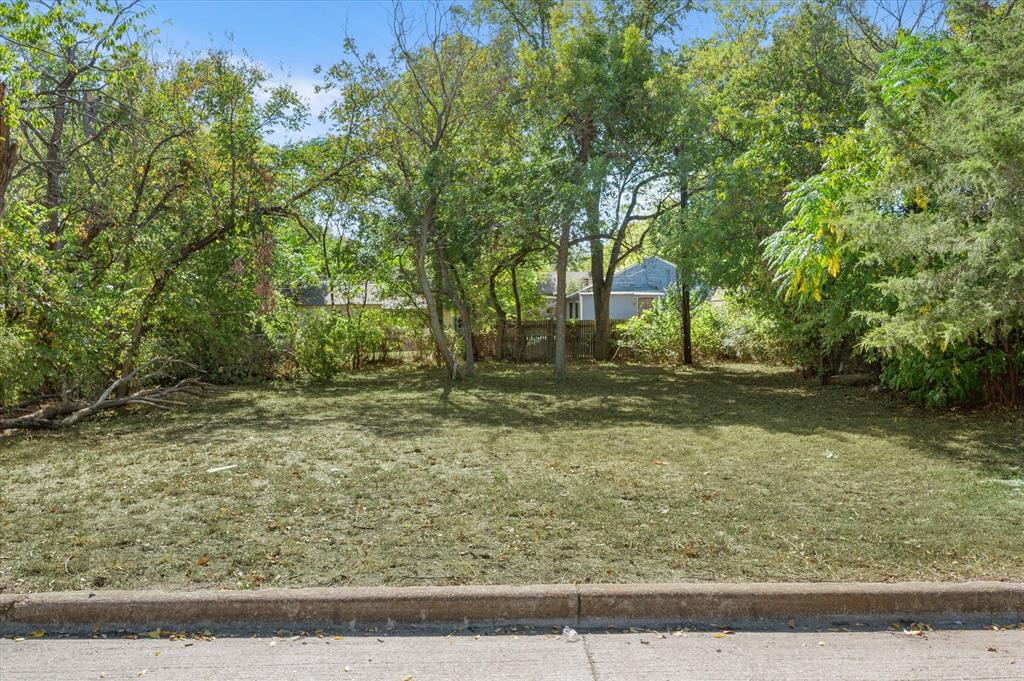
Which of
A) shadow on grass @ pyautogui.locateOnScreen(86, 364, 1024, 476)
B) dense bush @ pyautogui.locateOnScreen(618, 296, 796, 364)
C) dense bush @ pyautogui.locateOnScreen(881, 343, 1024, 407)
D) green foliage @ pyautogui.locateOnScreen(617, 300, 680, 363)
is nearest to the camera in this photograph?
shadow on grass @ pyautogui.locateOnScreen(86, 364, 1024, 476)

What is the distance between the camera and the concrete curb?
3721mm

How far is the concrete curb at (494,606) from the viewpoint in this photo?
12.2 ft

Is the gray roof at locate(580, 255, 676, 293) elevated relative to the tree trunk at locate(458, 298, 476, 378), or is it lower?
elevated

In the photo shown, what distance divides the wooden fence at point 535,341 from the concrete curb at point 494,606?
19.3m

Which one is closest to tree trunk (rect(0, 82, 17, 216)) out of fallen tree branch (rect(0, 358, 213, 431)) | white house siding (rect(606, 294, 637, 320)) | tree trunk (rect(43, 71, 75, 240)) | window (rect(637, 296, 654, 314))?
fallen tree branch (rect(0, 358, 213, 431))

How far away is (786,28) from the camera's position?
1631cm

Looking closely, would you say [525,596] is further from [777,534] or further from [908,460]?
[908,460]

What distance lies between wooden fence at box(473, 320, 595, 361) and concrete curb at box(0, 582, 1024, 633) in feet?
63.3

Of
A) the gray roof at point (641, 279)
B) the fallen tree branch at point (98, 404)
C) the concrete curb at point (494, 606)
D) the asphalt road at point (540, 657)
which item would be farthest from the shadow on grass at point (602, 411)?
the gray roof at point (641, 279)

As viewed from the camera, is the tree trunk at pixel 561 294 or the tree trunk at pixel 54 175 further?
the tree trunk at pixel 561 294

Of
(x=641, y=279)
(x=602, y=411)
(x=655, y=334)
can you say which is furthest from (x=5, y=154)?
A: (x=641, y=279)

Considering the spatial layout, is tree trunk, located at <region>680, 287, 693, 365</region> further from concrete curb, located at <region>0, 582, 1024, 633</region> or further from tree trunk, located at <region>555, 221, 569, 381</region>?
concrete curb, located at <region>0, 582, 1024, 633</region>

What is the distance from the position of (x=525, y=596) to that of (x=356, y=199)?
14.2 meters

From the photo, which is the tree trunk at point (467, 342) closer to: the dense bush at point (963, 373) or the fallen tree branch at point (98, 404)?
the fallen tree branch at point (98, 404)
